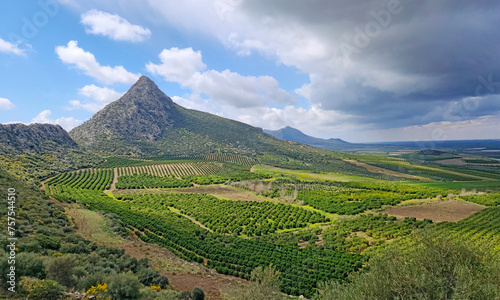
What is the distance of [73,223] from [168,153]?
503 ft

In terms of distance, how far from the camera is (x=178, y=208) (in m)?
63.4

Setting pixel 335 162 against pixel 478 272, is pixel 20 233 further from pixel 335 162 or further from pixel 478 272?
pixel 335 162

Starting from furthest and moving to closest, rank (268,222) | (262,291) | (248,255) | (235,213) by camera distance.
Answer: (235,213), (268,222), (248,255), (262,291)

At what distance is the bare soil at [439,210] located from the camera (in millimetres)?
51438

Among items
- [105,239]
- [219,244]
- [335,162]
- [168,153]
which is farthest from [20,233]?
[335,162]

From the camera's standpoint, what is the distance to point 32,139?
105 meters

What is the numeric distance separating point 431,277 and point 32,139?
14613 cm

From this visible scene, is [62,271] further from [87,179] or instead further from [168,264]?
[87,179]

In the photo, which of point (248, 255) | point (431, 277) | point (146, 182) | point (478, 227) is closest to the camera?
point (431, 277)

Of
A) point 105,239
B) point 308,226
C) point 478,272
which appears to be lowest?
point 308,226

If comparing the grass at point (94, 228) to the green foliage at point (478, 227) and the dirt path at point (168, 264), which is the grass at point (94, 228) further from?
the green foliage at point (478, 227)

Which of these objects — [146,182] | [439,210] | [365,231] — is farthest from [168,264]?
[146,182]

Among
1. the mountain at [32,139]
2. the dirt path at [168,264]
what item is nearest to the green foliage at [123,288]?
the dirt path at [168,264]

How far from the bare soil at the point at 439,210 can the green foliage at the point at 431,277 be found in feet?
144
